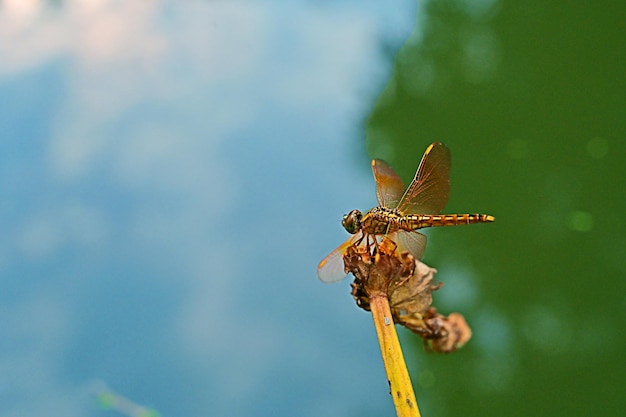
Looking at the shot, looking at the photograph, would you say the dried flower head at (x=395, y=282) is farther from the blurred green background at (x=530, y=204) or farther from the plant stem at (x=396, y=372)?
the blurred green background at (x=530, y=204)

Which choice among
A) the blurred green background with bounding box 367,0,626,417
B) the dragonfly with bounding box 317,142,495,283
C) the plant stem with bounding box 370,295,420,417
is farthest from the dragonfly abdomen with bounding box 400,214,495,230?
the blurred green background with bounding box 367,0,626,417

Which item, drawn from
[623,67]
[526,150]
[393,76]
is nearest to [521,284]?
[526,150]

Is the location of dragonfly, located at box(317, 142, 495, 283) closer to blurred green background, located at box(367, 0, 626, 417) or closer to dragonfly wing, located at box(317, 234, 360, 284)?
dragonfly wing, located at box(317, 234, 360, 284)

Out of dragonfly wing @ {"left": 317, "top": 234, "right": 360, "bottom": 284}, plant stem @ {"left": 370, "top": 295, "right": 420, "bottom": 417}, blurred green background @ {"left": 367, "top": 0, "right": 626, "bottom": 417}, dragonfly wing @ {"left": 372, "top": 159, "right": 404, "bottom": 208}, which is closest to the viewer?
plant stem @ {"left": 370, "top": 295, "right": 420, "bottom": 417}

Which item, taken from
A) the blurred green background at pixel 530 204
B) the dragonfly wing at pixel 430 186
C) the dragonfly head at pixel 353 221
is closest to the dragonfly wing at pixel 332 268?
the dragonfly head at pixel 353 221

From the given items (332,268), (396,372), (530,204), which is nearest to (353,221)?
(332,268)

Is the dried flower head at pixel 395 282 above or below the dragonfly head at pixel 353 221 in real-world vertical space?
below

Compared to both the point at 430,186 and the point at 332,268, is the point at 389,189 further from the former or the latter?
the point at 332,268
